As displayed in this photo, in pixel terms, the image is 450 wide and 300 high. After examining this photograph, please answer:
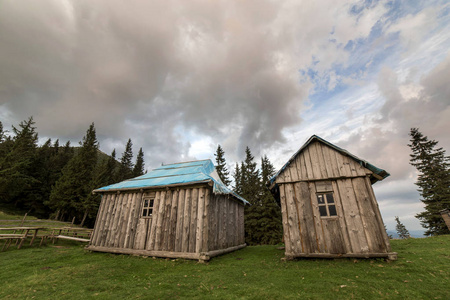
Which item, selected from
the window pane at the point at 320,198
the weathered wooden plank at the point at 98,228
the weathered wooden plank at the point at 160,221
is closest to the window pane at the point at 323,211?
the window pane at the point at 320,198

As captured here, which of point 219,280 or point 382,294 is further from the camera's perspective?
point 219,280

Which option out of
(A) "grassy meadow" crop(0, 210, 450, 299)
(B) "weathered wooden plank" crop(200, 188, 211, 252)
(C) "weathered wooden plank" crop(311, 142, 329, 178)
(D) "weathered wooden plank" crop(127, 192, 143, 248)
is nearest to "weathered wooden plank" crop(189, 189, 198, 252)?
(B) "weathered wooden plank" crop(200, 188, 211, 252)

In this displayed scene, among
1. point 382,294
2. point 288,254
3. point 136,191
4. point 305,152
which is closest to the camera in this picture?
point 382,294

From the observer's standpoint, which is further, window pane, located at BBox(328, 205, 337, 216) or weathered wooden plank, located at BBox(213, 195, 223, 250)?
weathered wooden plank, located at BBox(213, 195, 223, 250)

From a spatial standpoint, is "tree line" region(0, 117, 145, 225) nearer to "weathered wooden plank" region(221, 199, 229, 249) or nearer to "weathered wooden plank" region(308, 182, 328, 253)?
"weathered wooden plank" region(221, 199, 229, 249)

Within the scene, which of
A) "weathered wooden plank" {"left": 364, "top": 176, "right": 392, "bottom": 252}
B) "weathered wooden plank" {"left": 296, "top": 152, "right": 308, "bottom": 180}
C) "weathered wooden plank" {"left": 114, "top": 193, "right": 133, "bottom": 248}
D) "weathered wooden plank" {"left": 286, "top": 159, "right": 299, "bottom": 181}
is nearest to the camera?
"weathered wooden plank" {"left": 364, "top": 176, "right": 392, "bottom": 252}

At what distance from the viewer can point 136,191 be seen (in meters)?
12.4

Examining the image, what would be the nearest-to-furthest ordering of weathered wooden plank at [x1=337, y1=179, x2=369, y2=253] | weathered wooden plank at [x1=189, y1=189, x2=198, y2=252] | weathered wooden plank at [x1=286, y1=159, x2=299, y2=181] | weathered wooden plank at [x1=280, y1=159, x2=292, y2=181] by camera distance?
weathered wooden plank at [x1=337, y1=179, x2=369, y2=253] < weathered wooden plank at [x1=286, y1=159, x2=299, y2=181] < weathered wooden plank at [x1=280, y1=159, x2=292, y2=181] < weathered wooden plank at [x1=189, y1=189, x2=198, y2=252]

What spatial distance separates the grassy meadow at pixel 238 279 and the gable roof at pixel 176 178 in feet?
13.1

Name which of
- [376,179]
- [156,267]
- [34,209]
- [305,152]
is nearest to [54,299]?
[156,267]

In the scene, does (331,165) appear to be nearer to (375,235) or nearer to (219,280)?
(375,235)

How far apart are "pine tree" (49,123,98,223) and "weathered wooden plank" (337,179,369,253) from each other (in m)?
39.4

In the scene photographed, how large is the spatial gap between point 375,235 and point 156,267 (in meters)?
9.55

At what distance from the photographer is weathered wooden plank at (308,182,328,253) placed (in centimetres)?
835
